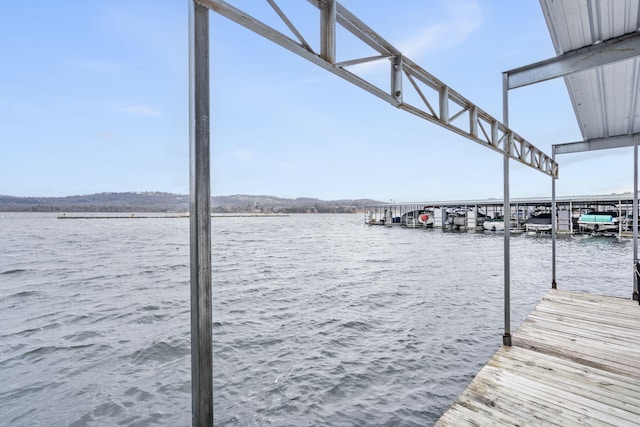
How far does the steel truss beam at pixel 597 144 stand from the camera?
26.0 feet

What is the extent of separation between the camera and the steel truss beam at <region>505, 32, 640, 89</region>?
4008mm

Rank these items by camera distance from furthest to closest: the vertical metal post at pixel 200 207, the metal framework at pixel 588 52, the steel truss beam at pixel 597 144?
the steel truss beam at pixel 597 144, the metal framework at pixel 588 52, the vertical metal post at pixel 200 207

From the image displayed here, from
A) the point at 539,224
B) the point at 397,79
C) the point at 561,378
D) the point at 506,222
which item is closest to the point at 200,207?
the point at 397,79

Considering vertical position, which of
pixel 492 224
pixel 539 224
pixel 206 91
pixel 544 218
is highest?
pixel 206 91

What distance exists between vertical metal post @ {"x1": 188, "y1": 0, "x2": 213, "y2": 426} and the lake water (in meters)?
3.24

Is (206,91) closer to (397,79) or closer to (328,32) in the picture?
(328,32)

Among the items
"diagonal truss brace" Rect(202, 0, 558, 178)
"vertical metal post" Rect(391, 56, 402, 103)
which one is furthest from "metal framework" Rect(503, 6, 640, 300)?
"vertical metal post" Rect(391, 56, 402, 103)

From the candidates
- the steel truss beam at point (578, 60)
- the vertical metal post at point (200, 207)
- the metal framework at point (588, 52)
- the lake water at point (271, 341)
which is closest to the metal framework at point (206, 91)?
the vertical metal post at point (200, 207)

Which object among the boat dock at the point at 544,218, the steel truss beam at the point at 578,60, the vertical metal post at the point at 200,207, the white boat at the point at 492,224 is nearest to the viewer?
the vertical metal post at the point at 200,207

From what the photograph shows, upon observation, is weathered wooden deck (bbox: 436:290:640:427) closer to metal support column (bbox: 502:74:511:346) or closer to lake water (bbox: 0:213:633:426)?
metal support column (bbox: 502:74:511:346)

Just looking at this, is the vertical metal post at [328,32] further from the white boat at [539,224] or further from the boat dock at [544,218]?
the white boat at [539,224]

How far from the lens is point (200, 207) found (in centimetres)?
172

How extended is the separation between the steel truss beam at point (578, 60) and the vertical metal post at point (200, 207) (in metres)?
5.44

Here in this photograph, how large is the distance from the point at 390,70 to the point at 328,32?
1164mm
